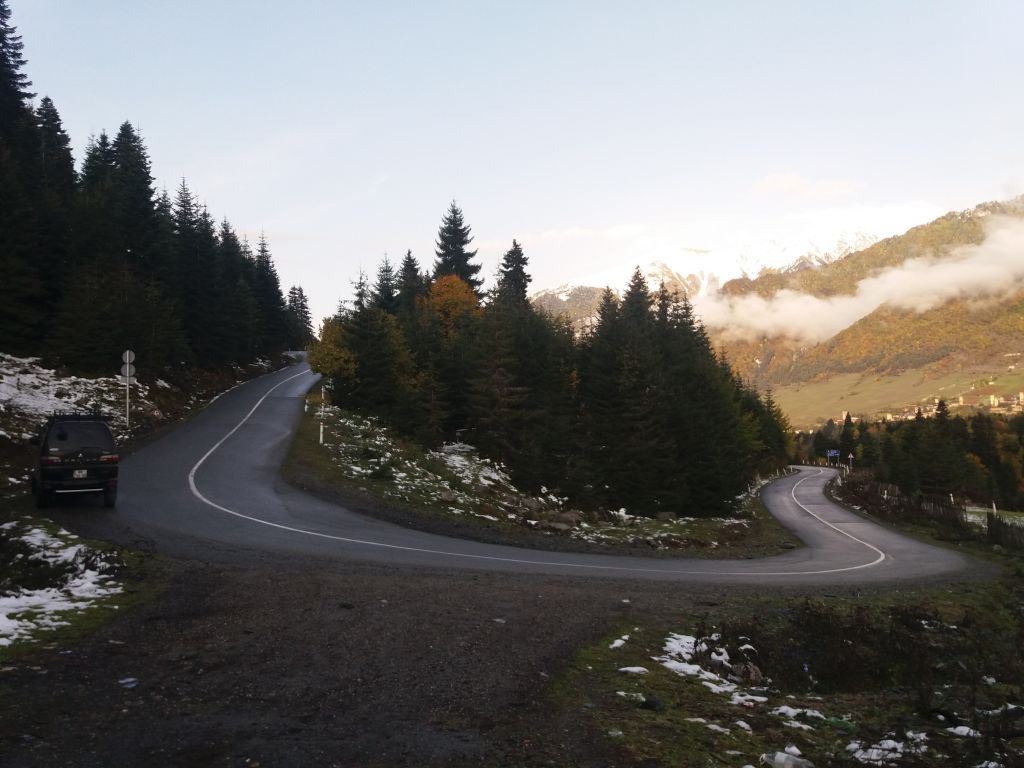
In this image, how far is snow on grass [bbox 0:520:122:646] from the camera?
7.95 m

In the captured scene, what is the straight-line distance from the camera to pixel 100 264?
130ft

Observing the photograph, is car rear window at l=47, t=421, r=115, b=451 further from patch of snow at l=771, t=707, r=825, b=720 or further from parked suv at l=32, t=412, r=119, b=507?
patch of snow at l=771, t=707, r=825, b=720

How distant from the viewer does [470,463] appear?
103 ft

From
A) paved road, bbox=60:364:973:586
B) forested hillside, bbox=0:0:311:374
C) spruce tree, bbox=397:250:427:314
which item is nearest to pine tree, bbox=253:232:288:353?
forested hillside, bbox=0:0:311:374

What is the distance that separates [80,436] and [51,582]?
8.34 m

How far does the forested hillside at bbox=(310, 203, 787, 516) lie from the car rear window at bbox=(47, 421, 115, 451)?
694 inches

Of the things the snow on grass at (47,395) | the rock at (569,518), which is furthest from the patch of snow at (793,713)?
the snow on grass at (47,395)

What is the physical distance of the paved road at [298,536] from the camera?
14.4 meters

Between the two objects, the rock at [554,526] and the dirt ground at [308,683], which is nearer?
the dirt ground at [308,683]

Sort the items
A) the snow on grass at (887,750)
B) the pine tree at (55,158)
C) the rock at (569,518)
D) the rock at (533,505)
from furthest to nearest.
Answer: the pine tree at (55,158), the rock at (533,505), the rock at (569,518), the snow on grass at (887,750)

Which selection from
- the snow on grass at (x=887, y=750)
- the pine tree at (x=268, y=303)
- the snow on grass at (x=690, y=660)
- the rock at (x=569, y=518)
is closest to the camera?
the snow on grass at (x=887, y=750)

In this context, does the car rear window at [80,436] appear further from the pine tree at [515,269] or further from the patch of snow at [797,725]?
the pine tree at [515,269]

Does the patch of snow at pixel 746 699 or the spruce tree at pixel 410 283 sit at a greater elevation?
the spruce tree at pixel 410 283

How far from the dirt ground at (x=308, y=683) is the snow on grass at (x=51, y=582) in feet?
2.82
